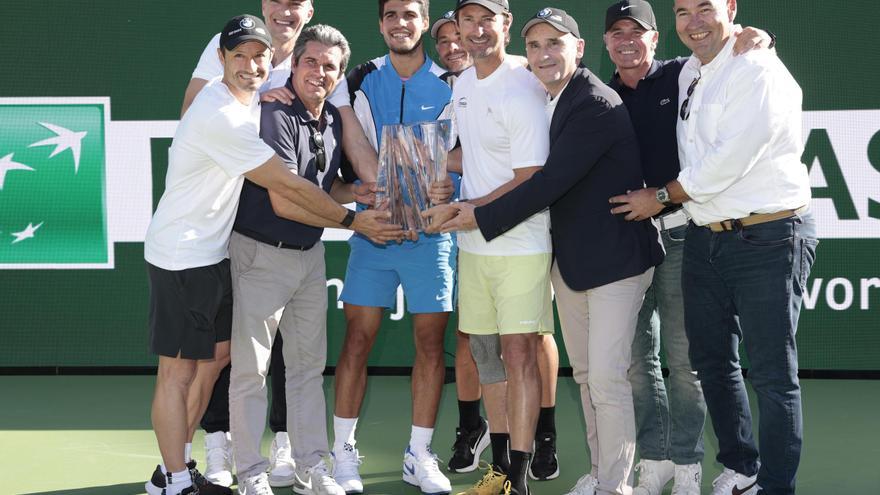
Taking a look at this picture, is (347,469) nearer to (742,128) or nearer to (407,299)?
(407,299)

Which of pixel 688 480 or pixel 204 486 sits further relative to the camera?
pixel 204 486

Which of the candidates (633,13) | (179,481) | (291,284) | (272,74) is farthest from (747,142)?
(179,481)

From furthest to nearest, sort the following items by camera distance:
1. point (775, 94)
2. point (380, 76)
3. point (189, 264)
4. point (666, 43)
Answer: point (666, 43), point (380, 76), point (189, 264), point (775, 94)

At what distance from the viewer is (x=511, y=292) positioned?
13.6 ft

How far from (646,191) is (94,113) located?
4031mm

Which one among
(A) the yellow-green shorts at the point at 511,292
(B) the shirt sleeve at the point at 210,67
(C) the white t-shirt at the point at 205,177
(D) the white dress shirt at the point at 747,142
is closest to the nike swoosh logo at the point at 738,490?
(A) the yellow-green shorts at the point at 511,292

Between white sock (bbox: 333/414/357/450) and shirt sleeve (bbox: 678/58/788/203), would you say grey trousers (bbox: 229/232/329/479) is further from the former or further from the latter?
shirt sleeve (bbox: 678/58/788/203)

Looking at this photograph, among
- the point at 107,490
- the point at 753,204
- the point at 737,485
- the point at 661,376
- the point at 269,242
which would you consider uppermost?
the point at 753,204

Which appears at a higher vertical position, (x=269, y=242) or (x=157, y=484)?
(x=269, y=242)

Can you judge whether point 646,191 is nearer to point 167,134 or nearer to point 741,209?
point 741,209

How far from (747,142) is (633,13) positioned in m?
0.79

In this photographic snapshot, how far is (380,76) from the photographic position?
4.79m

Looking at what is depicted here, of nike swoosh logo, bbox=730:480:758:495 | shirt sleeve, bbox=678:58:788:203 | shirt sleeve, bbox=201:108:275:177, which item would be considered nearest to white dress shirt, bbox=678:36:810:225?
shirt sleeve, bbox=678:58:788:203

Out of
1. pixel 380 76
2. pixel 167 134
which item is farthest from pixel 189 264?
pixel 167 134
